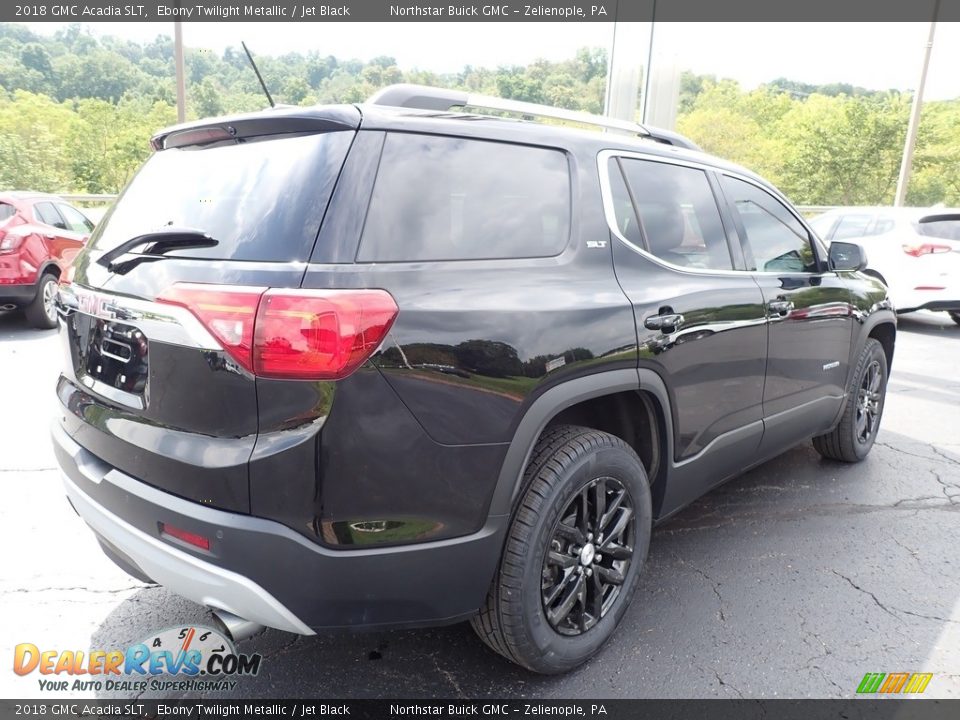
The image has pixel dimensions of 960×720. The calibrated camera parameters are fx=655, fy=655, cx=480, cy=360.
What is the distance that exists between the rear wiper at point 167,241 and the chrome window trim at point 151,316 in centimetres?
13

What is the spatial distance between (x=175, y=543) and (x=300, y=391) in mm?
589

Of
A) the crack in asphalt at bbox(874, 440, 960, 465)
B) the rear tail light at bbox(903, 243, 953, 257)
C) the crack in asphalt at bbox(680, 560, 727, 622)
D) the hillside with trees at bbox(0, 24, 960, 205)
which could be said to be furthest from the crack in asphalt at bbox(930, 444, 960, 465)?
the hillside with trees at bbox(0, 24, 960, 205)

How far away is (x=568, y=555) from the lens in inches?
87.6

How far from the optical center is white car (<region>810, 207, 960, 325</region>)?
8.81 m

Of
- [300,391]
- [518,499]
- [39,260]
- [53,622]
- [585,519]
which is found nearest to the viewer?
[300,391]

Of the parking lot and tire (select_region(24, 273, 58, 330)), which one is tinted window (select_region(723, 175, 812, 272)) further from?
tire (select_region(24, 273, 58, 330))

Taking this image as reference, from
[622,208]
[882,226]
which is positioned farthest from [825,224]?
[622,208]

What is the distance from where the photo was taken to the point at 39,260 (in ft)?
25.6

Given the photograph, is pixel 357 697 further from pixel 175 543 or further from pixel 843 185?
pixel 843 185

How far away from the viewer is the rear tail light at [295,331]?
163cm

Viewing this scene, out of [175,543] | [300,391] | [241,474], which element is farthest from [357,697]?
[300,391]

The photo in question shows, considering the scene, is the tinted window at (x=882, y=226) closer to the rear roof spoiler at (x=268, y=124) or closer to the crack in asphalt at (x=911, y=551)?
the crack in asphalt at (x=911, y=551)

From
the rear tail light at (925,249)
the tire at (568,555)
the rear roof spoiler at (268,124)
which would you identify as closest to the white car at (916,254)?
the rear tail light at (925,249)

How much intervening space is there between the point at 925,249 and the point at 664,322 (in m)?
8.55
